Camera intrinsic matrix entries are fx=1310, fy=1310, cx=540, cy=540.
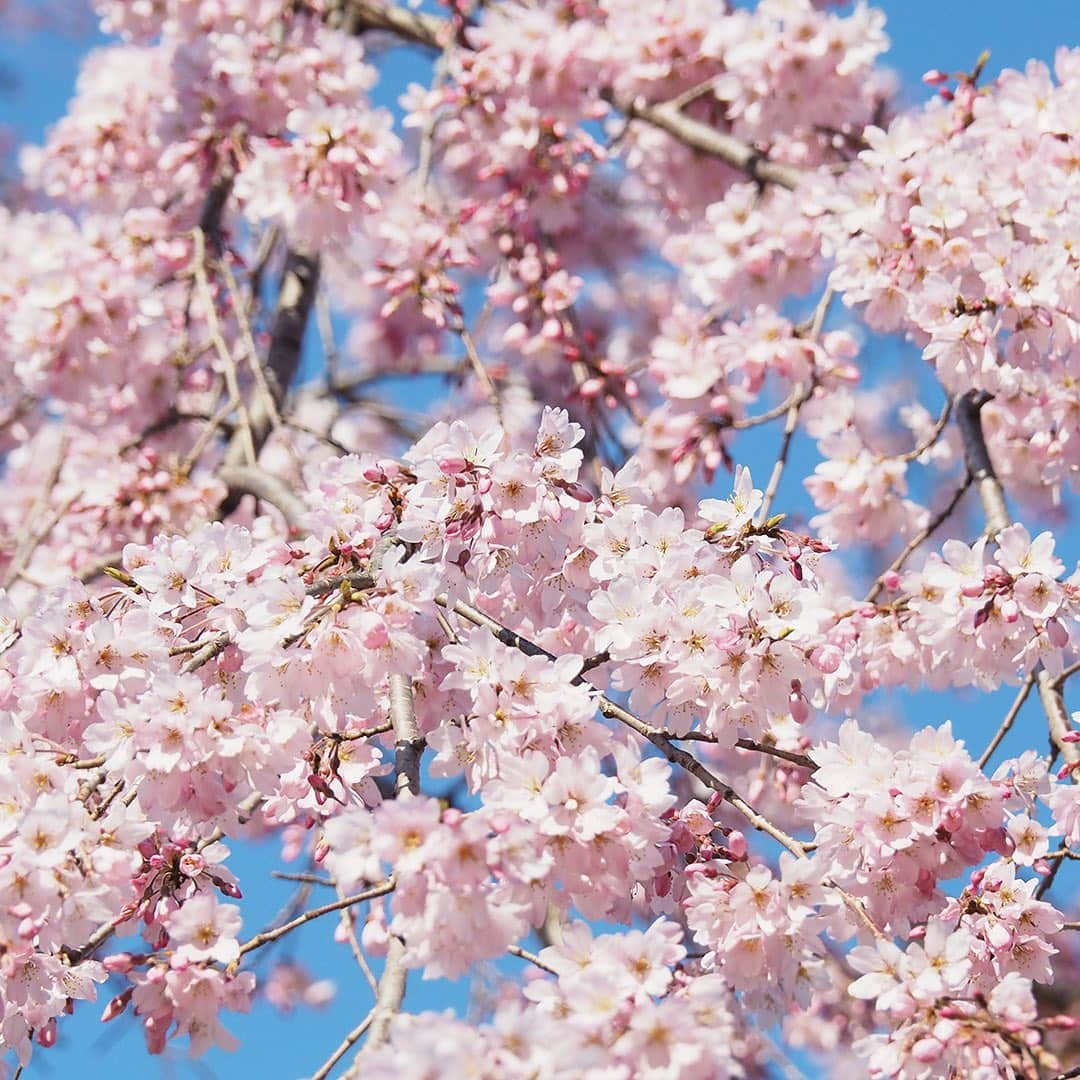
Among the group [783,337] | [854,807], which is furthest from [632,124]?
[854,807]

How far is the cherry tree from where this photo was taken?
5.73 feet

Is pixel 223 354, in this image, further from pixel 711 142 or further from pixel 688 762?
pixel 688 762

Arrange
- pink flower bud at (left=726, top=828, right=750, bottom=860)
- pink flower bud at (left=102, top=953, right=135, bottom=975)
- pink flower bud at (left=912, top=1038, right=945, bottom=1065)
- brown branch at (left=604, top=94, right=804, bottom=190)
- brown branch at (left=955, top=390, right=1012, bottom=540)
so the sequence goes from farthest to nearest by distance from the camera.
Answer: brown branch at (left=604, top=94, right=804, bottom=190) < brown branch at (left=955, top=390, right=1012, bottom=540) < pink flower bud at (left=726, top=828, right=750, bottom=860) < pink flower bud at (left=102, top=953, right=135, bottom=975) < pink flower bud at (left=912, top=1038, right=945, bottom=1065)

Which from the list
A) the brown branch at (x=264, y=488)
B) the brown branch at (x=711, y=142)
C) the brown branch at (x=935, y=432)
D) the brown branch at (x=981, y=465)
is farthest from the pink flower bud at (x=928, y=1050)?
the brown branch at (x=711, y=142)

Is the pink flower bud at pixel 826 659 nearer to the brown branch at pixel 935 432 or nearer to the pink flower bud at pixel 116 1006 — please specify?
the brown branch at pixel 935 432

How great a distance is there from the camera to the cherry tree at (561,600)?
68.8 inches

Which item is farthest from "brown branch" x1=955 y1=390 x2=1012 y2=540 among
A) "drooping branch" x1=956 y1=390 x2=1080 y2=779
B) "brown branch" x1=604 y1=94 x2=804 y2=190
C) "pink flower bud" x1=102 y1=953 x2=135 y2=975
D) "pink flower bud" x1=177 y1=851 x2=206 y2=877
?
"pink flower bud" x1=102 y1=953 x2=135 y2=975

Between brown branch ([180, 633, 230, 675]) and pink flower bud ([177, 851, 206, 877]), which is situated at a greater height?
brown branch ([180, 633, 230, 675])

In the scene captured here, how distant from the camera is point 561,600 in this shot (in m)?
2.17

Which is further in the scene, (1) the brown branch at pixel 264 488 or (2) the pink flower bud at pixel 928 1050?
(1) the brown branch at pixel 264 488

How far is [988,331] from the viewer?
2.78m

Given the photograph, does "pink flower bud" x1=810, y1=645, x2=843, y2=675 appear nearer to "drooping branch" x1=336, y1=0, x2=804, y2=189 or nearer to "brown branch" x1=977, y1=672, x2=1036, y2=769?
"brown branch" x1=977, y1=672, x2=1036, y2=769

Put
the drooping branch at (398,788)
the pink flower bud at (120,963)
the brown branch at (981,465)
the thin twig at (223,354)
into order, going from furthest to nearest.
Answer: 1. the thin twig at (223,354)
2. the brown branch at (981,465)
3. the pink flower bud at (120,963)
4. the drooping branch at (398,788)

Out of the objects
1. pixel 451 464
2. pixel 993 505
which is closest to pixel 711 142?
pixel 993 505
